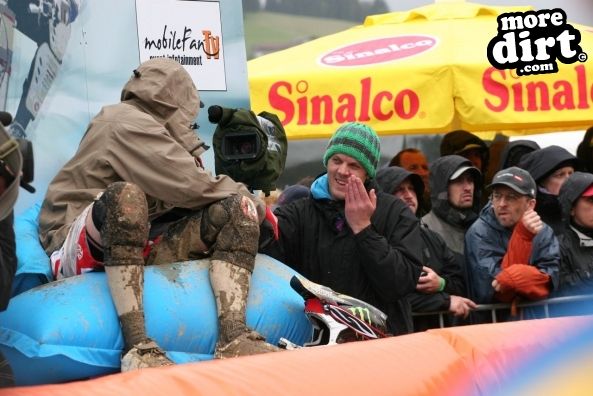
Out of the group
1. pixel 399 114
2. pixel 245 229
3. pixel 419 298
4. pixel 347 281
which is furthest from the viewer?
pixel 399 114

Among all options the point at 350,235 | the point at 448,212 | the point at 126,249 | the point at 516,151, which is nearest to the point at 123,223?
the point at 126,249

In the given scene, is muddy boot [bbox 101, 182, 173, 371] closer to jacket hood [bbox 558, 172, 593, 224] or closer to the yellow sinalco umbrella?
jacket hood [bbox 558, 172, 593, 224]

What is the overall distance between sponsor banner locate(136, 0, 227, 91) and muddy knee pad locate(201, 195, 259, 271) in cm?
167

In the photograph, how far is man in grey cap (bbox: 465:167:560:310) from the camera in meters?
5.67

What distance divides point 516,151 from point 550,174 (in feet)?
3.60

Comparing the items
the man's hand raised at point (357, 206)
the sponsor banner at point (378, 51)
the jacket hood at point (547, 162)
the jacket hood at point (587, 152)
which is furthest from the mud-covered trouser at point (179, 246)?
the jacket hood at point (587, 152)

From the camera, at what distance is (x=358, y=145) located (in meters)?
4.78

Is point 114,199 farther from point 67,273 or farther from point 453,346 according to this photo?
point 453,346

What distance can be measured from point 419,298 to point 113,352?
2.26 m

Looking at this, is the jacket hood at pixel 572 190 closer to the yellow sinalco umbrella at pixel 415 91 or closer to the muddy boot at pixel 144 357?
the yellow sinalco umbrella at pixel 415 91

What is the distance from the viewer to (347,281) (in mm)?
4719

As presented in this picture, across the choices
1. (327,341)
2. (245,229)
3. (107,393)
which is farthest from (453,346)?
(107,393)

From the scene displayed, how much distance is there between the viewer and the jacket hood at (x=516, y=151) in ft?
26.1

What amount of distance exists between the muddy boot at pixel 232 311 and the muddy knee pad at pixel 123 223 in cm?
36
